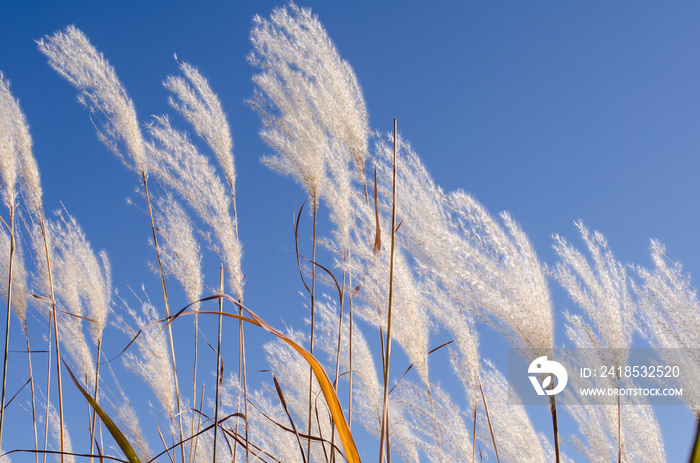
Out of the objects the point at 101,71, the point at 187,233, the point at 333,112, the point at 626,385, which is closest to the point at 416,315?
the point at 333,112

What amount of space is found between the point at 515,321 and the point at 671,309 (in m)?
0.50

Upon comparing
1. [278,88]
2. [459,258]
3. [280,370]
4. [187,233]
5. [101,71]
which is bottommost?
[459,258]

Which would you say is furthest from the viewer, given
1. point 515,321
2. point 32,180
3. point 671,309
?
point 32,180

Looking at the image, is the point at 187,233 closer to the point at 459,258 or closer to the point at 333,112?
the point at 333,112

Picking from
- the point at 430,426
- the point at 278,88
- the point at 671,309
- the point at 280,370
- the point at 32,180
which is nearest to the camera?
the point at 671,309

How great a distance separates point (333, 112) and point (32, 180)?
59.8 inches

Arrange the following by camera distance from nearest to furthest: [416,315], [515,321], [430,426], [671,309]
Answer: [515,321] < [671,309] < [416,315] < [430,426]

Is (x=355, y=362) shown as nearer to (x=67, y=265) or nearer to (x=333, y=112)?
(x=333, y=112)

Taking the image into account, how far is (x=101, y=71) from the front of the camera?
2.43 m

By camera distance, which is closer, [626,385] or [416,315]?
[416,315]

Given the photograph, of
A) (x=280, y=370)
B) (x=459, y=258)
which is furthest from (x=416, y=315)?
(x=280, y=370)

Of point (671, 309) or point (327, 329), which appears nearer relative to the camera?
point (671, 309)

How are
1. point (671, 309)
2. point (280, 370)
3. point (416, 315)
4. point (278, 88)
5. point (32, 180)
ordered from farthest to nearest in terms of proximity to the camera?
point (280, 370) < point (32, 180) < point (278, 88) < point (416, 315) < point (671, 309)

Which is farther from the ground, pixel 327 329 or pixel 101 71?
pixel 101 71
